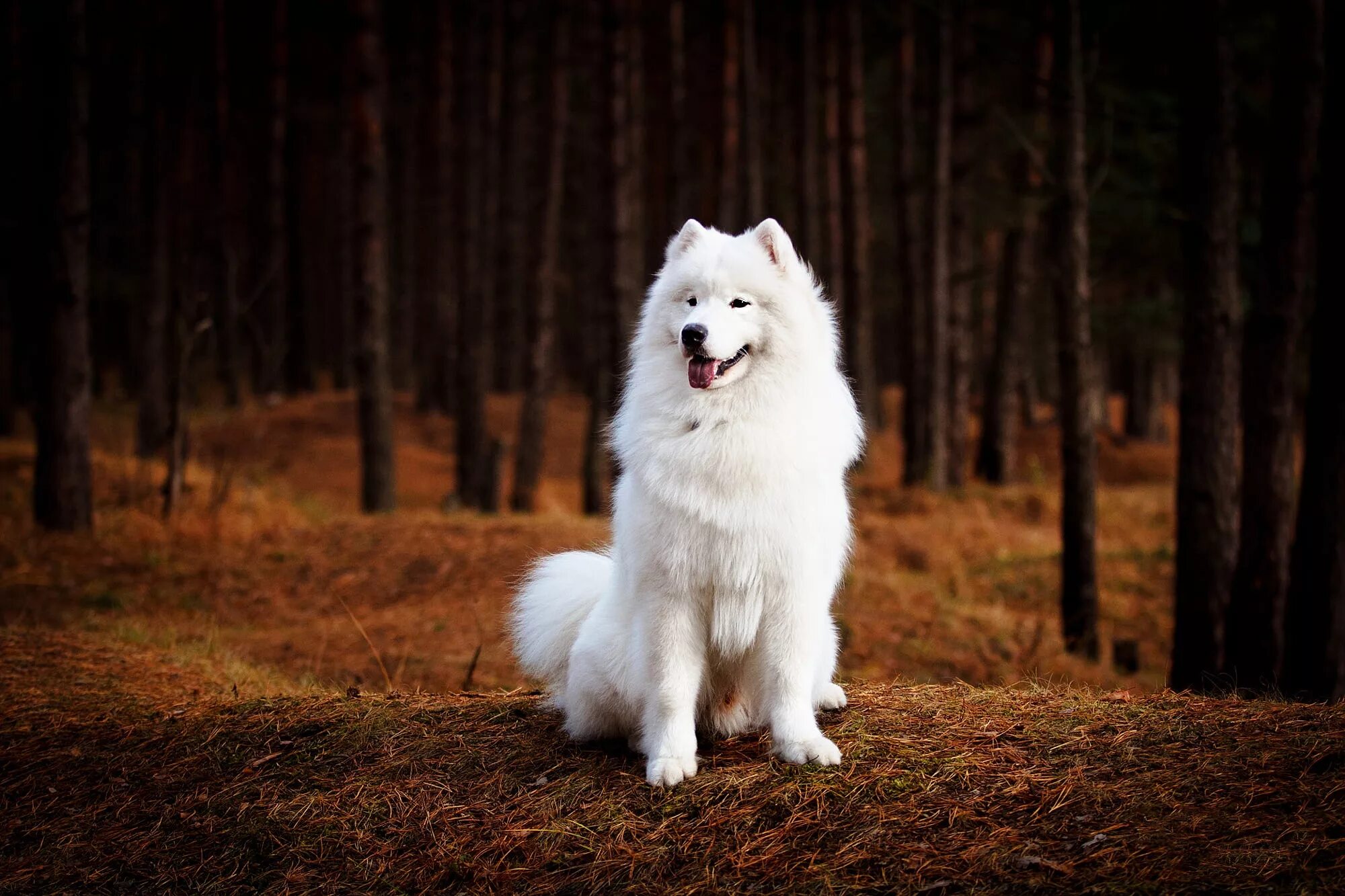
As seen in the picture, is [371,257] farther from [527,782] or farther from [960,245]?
[527,782]

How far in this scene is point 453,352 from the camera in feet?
72.9

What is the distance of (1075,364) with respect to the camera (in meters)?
8.87

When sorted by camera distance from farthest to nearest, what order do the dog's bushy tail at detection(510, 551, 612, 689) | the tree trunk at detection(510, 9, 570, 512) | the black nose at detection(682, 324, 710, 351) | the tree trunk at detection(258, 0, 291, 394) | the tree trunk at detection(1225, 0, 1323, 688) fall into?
the tree trunk at detection(258, 0, 291, 394), the tree trunk at detection(510, 9, 570, 512), the tree trunk at detection(1225, 0, 1323, 688), the dog's bushy tail at detection(510, 551, 612, 689), the black nose at detection(682, 324, 710, 351)

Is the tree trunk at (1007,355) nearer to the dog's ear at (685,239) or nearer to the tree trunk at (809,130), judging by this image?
the tree trunk at (809,130)

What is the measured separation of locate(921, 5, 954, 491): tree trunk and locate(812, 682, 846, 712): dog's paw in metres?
11.3

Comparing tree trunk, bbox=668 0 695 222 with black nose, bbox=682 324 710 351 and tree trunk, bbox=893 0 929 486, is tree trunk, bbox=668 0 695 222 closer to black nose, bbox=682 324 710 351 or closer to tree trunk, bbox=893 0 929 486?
tree trunk, bbox=893 0 929 486

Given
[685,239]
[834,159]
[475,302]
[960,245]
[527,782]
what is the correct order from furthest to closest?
1. [834,159]
2. [960,245]
3. [475,302]
4. [685,239]
5. [527,782]

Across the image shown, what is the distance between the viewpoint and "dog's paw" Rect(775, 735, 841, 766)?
368 centimetres

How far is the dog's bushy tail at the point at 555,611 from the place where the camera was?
176 inches

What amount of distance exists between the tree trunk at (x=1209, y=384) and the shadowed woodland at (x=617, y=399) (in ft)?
0.09

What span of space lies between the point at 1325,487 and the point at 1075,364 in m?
3.00

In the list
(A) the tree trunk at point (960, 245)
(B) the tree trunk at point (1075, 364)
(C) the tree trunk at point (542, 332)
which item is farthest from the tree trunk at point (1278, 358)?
(C) the tree trunk at point (542, 332)

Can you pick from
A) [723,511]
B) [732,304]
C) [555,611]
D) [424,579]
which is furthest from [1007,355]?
[723,511]

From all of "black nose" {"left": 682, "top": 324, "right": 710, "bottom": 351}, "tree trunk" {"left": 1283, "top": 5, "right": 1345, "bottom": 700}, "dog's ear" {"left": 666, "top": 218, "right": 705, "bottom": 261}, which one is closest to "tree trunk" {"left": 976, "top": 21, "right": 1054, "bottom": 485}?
"tree trunk" {"left": 1283, "top": 5, "right": 1345, "bottom": 700}
